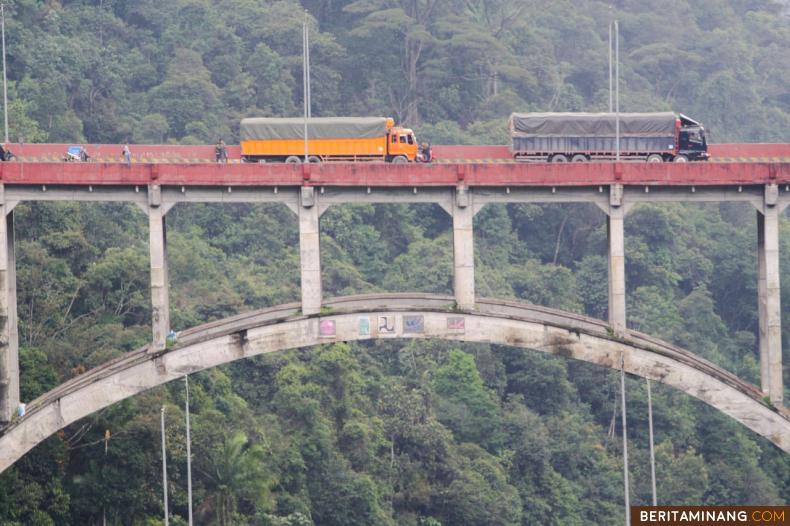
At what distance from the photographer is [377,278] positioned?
330ft

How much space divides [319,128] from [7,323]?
1602 centimetres

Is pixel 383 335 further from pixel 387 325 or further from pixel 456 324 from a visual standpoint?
pixel 456 324

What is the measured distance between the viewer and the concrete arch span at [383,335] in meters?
57.5

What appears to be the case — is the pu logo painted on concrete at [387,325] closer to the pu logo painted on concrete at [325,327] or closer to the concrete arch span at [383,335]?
the concrete arch span at [383,335]

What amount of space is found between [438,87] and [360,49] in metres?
5.63

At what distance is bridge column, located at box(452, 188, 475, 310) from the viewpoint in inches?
2327

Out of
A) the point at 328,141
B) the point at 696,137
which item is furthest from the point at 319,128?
the point at 696,137

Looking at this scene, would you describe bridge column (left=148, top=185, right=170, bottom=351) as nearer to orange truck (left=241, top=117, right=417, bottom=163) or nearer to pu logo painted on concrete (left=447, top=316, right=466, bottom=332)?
pu logo painted on concrete (left=447, top=316, right=466, bottom=332)

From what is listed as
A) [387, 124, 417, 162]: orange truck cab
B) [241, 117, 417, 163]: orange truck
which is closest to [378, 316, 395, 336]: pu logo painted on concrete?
[241, 117, 417, 163]: orange truck

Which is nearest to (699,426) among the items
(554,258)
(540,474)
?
(540,474)

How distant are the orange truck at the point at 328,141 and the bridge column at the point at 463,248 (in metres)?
9.49

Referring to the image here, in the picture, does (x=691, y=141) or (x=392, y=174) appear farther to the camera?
(x=691, y=141)

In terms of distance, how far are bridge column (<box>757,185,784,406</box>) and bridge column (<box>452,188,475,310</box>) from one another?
31.1 ft

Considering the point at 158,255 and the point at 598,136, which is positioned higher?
the point at 598,136
